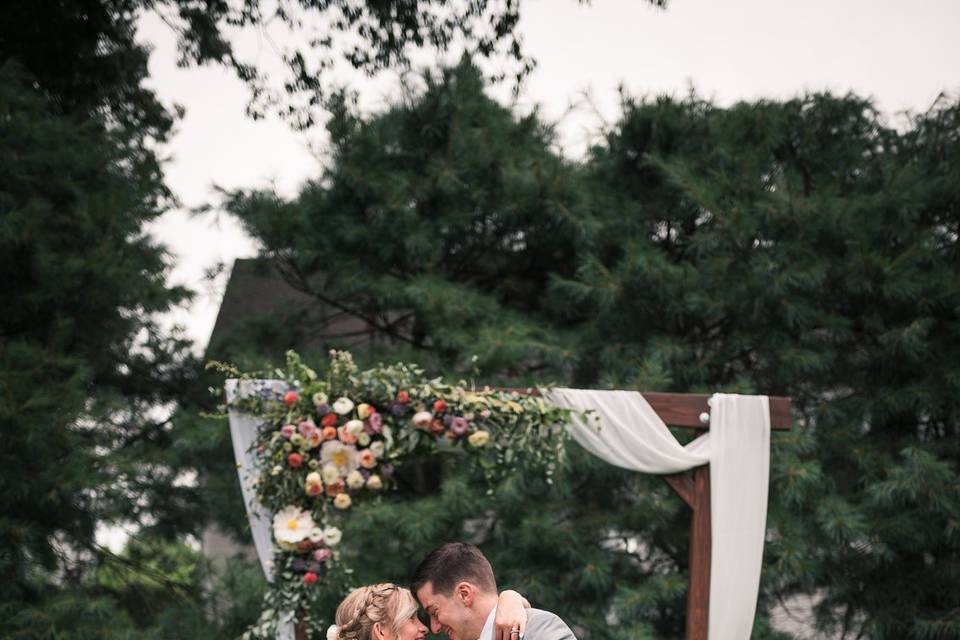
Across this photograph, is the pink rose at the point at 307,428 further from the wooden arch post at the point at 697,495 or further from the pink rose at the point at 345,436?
the wooden arch post at the point at 697,495

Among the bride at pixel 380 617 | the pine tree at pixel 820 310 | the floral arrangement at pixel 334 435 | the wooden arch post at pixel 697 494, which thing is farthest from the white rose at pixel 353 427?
the pine tree at pixel 820 310

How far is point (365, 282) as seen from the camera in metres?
8.30

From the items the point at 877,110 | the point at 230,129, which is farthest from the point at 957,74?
the point at 230,129

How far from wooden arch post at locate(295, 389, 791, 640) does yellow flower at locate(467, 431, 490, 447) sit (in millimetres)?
352

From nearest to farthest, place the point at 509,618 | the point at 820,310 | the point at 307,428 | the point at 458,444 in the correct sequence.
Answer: the point at 509,618 < the point at 307,428 < the point at 458,444 < the point at 820,310

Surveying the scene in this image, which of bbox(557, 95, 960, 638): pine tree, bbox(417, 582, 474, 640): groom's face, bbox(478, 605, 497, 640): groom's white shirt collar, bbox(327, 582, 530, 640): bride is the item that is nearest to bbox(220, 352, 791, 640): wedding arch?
bbox(557, 95, 960, 638): pine tree

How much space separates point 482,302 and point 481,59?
197cm

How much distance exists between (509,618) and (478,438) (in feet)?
7.66

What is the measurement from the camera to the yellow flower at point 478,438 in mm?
5375

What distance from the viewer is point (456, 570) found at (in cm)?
321

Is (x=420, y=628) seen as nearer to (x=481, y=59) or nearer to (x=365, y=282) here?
(x=365, y=282)

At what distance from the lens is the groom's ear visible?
3203 mm

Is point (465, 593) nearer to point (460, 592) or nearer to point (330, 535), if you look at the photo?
point (460, 592)

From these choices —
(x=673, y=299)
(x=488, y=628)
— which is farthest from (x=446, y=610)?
(x=673, y=299)
